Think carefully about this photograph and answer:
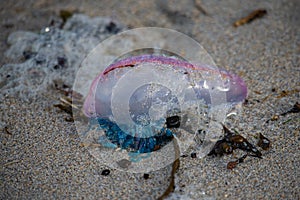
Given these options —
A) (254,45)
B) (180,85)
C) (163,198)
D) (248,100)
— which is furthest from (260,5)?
(163,198)

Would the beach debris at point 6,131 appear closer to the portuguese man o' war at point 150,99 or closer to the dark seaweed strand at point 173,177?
the portuguese man o' war at point 150,99

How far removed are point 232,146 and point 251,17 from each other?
132 centimetres

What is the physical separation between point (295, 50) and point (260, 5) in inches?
22.5

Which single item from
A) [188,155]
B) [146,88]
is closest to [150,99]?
[146,88]

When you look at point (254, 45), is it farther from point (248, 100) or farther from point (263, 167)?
point (263, 167)

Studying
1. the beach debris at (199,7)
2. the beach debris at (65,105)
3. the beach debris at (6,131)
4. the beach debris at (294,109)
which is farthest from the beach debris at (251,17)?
the beach debris at (6,131)

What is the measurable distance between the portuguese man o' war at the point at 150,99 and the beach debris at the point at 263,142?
331 mm

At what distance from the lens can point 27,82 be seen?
2.68m

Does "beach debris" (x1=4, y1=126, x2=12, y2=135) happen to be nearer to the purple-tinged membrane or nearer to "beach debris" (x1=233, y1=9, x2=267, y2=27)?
the purple-tinged membrane

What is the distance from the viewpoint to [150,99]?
229 centimetres

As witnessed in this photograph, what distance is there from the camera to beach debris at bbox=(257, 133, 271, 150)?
2.23 m

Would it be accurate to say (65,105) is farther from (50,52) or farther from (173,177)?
(173,177)

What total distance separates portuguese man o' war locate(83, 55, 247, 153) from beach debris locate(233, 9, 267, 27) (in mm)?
789

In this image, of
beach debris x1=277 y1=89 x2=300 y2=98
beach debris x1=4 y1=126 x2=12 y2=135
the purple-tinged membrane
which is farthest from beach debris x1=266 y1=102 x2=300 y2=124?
beach debris x1=4 y1=126 x2=12 y2=135
